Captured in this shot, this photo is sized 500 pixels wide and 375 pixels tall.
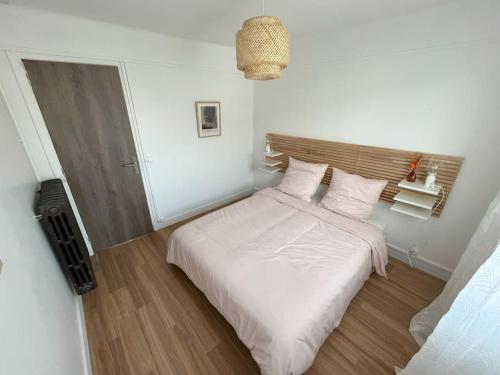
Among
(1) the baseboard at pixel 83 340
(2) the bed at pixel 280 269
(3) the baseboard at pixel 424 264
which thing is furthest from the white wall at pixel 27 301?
(3) the baseboard at pixel 424 264

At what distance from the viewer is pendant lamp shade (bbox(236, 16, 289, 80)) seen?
119 centimetres

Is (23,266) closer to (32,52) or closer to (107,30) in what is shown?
(32,52)

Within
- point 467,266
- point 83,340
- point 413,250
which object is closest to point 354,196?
point 413,250

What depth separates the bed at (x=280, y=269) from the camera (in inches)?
46.4

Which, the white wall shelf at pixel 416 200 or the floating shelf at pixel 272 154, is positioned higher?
the floating shelf at pixel 272 154

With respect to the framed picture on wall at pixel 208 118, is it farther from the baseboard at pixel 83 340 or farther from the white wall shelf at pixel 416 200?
the white wall shelf at pixel 416 200

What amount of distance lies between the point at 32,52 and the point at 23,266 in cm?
183

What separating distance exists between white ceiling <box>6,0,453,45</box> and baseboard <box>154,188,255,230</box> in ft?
7.44

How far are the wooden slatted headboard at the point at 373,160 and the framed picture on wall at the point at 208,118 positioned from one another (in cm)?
100

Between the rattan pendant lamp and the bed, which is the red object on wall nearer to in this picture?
the bed

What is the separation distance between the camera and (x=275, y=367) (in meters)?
1.09

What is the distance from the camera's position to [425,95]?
71.4 inches

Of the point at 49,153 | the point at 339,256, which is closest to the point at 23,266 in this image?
the point at 49,153

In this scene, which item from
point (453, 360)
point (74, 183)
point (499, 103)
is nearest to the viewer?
point (453, 360)
